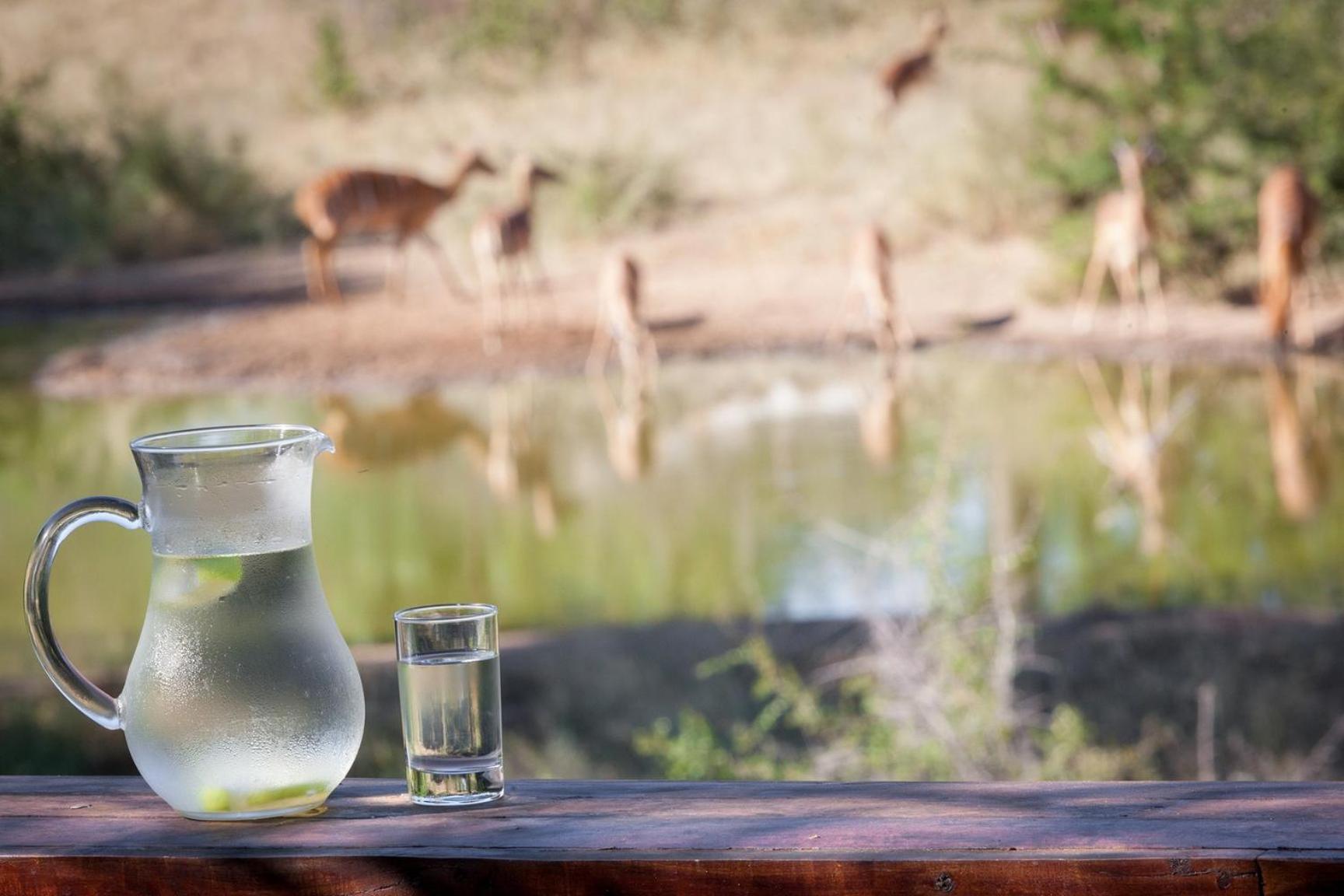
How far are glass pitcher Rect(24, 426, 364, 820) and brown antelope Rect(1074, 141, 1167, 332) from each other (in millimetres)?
6409

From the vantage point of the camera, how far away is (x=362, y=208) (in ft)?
27.6

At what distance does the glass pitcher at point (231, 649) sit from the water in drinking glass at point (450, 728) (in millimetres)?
24

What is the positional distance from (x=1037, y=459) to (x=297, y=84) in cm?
785

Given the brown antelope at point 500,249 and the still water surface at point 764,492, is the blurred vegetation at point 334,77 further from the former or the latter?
the still water surface at point 764,492

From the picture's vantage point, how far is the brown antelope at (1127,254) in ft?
22.2

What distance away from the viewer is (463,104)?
11305mm

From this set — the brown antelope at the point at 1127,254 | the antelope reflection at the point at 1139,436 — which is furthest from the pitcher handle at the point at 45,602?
the brown antelope at the point at 1127,254

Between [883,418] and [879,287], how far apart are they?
1.22 meters

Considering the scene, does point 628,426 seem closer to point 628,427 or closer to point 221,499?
point 628,427

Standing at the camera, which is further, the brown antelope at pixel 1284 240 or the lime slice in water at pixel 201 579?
the brown antelope at pixel 1284 240

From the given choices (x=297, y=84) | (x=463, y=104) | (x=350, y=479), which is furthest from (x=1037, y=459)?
(x=297, y=84)

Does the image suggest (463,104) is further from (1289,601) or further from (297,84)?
(1289,601)

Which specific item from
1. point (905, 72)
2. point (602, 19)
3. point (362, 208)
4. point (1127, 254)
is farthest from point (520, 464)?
point (602, 19)

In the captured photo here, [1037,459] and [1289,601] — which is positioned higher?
[1037,459]
